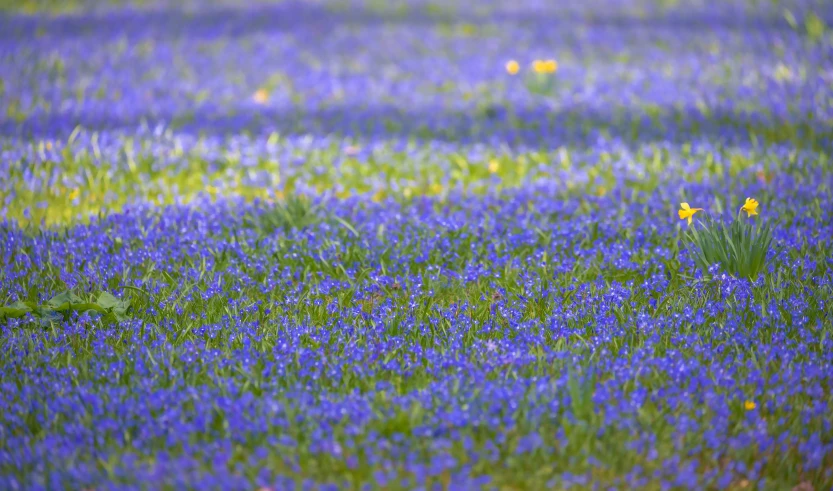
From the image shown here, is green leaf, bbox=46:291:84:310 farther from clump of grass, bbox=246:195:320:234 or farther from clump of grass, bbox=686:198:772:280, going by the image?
clump of grass, bbox=686:198:772:280

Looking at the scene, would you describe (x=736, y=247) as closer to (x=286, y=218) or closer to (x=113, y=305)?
(x=286, y=218)

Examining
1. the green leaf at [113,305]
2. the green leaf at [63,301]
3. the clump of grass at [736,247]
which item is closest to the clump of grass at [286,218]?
the green leaf at [113,305]

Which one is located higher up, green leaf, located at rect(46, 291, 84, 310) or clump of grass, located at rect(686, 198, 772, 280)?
clump of grass, located at rect(686, 198, 772, 280)

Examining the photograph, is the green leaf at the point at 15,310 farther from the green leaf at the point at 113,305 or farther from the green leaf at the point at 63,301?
the green leaf at the point at 113,305

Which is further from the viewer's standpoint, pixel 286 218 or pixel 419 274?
pixel 286 218

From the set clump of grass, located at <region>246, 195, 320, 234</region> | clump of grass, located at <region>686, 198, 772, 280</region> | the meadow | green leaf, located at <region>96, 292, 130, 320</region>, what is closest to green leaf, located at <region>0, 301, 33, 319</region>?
the meadow

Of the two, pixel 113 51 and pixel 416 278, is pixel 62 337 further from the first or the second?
pixel 113 51

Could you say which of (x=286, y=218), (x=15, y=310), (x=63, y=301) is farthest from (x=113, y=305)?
(x=286, y=218)

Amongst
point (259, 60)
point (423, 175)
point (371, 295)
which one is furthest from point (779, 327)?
point (259, 60)
